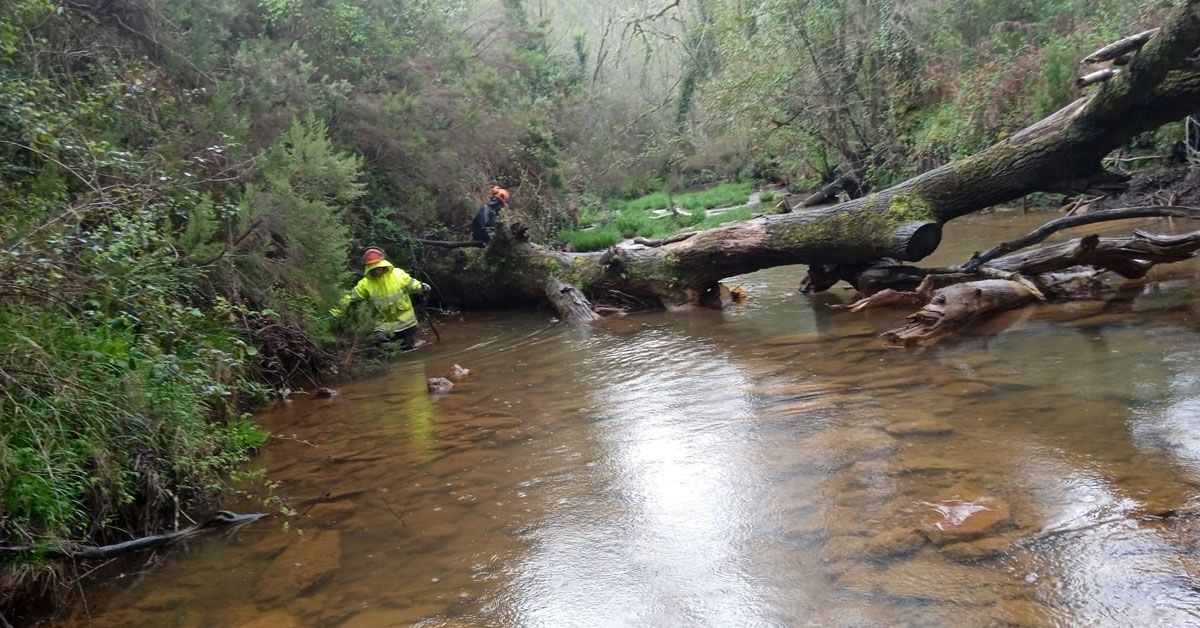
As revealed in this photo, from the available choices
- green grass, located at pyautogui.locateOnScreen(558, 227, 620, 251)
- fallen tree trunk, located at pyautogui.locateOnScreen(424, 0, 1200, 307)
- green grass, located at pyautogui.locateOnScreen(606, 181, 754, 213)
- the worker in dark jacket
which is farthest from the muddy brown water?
green grass, located at pyautogui.locateOnScreen(606, 181, 754, 213)

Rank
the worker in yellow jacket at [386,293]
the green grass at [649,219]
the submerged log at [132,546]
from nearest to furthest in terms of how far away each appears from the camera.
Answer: the submerged log at [132,546]
the worker in yellow jacket at [386,293]
the green grass at [649,219]

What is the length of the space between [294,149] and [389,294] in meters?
2.03

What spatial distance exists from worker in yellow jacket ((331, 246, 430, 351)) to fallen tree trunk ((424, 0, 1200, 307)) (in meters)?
2.74

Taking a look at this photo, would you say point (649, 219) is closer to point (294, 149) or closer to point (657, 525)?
point (294, 149)

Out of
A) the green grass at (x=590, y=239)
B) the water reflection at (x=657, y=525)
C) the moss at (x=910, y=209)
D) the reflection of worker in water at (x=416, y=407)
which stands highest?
the moss at (x=910, y=209)

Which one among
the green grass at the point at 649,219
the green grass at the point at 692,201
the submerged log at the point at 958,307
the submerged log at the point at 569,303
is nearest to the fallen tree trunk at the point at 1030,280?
the submerged log at the point at 958,307

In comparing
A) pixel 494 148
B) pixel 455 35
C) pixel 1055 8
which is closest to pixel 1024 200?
pixel 1055 8

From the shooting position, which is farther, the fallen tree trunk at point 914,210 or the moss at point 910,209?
the moss at point 910,209

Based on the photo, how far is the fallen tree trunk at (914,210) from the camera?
7375mm

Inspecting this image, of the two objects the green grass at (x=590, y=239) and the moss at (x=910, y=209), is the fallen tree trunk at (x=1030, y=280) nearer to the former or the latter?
the moss at (x=910, y=209)

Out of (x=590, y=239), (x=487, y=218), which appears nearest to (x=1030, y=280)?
(x=487, y=218)

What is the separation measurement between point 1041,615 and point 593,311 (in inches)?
371

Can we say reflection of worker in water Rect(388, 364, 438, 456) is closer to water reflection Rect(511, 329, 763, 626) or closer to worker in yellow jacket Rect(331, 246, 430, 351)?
worker in yellow jacket Rect(331, 246, 430, 351)

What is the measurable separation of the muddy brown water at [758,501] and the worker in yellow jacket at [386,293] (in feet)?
8.73
